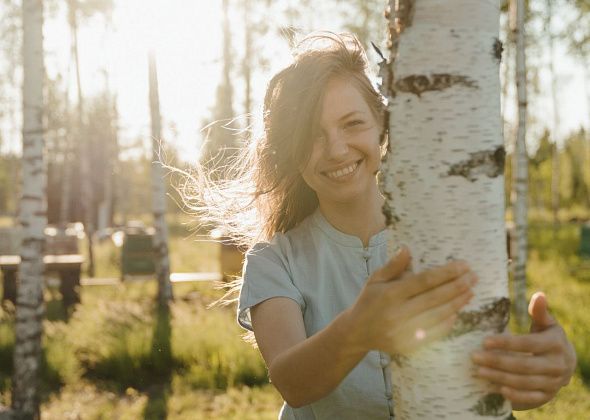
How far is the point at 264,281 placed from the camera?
1.84 meters

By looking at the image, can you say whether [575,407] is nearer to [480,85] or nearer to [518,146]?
[518,146]

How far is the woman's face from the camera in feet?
6.40

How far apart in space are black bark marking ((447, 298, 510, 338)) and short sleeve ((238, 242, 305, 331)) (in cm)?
70

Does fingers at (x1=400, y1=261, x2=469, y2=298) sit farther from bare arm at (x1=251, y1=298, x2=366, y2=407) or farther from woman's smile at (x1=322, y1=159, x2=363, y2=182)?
woman's smile at (x1=322, y1=159, x2=363, y2=182)

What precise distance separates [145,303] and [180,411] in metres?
5.08

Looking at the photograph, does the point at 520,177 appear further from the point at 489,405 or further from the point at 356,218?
the point at 489,405

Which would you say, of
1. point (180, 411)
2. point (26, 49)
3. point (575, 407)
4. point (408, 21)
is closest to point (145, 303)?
point (180, 411)

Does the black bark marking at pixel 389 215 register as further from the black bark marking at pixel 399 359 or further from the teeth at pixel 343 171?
the teeth at pixel 343 171

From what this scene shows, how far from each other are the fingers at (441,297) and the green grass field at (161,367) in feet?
15.6

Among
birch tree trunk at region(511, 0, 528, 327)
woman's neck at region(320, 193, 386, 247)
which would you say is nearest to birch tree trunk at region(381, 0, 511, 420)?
woman's neck at region(320, 193, 386, 247)

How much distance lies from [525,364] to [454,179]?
35 cm

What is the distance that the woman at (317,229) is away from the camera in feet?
4.79

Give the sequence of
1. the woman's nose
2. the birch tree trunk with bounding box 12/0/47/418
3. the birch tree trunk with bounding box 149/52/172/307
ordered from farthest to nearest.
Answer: the birch tree trunk with bounding box 149/52/172/307 < the birch tree trunk with bounding box 12/0/47/418 < the woman's nose

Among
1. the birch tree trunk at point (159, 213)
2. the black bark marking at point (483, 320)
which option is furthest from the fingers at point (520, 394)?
the birch tree trunk at point (159, 213)
